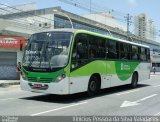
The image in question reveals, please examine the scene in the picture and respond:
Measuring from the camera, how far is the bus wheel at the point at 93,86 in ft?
52.9

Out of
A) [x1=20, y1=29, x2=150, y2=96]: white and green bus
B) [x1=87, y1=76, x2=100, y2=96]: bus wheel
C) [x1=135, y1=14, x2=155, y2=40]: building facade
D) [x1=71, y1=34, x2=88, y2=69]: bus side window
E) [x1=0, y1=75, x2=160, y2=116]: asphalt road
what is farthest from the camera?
[x1=135, y1=14, x2=155, y2=40]: building facade

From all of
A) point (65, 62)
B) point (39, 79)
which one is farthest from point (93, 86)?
point (39, 79)

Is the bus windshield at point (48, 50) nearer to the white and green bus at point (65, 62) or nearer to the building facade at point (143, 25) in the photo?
the white and green bus at point (65, 62)

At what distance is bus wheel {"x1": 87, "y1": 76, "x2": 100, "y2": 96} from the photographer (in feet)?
52.9

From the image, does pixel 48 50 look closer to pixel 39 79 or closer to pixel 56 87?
pixel 39 79

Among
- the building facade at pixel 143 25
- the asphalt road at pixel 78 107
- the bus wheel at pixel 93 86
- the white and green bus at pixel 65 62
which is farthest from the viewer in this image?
the building facade at pixel 143 25

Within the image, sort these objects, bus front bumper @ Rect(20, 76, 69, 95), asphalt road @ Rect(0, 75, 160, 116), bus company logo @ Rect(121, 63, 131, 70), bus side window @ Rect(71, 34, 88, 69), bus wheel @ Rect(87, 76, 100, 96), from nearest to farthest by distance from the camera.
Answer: asphalt road @ Rect(0, 75, 160, 116) < bus front bumper @ Rect(20, 76, 69, 95) < bus side window @ Rect(71, 34, 88, 69) < bus wheel @ Rect(87, 76, 100, 96) < bus company logo @ Rect(121, 63, 131, 70)

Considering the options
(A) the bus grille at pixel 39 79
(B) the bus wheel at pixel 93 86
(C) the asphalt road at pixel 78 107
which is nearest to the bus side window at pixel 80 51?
(A) the bus grille at pixel 39 79

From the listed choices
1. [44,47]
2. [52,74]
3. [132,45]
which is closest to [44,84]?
[52,74]

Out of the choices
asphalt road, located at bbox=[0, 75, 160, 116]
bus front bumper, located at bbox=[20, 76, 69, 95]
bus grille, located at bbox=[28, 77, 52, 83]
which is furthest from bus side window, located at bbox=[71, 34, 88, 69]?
asphalt road, located at bbox=[0, 75, 160, 116]

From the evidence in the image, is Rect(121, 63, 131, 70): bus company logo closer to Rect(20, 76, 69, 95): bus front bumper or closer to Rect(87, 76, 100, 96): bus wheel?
Rect(87, 76, 100, 96): bus wheel

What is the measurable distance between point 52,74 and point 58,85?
497mm

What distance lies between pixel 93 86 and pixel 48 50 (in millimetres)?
3247

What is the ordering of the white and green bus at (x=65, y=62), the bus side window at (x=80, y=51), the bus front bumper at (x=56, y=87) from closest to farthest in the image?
the bus front bumper at (x=56, y=87), the white and green bus at (x=65, y=62), the bus side window at (x=80, y=51)
